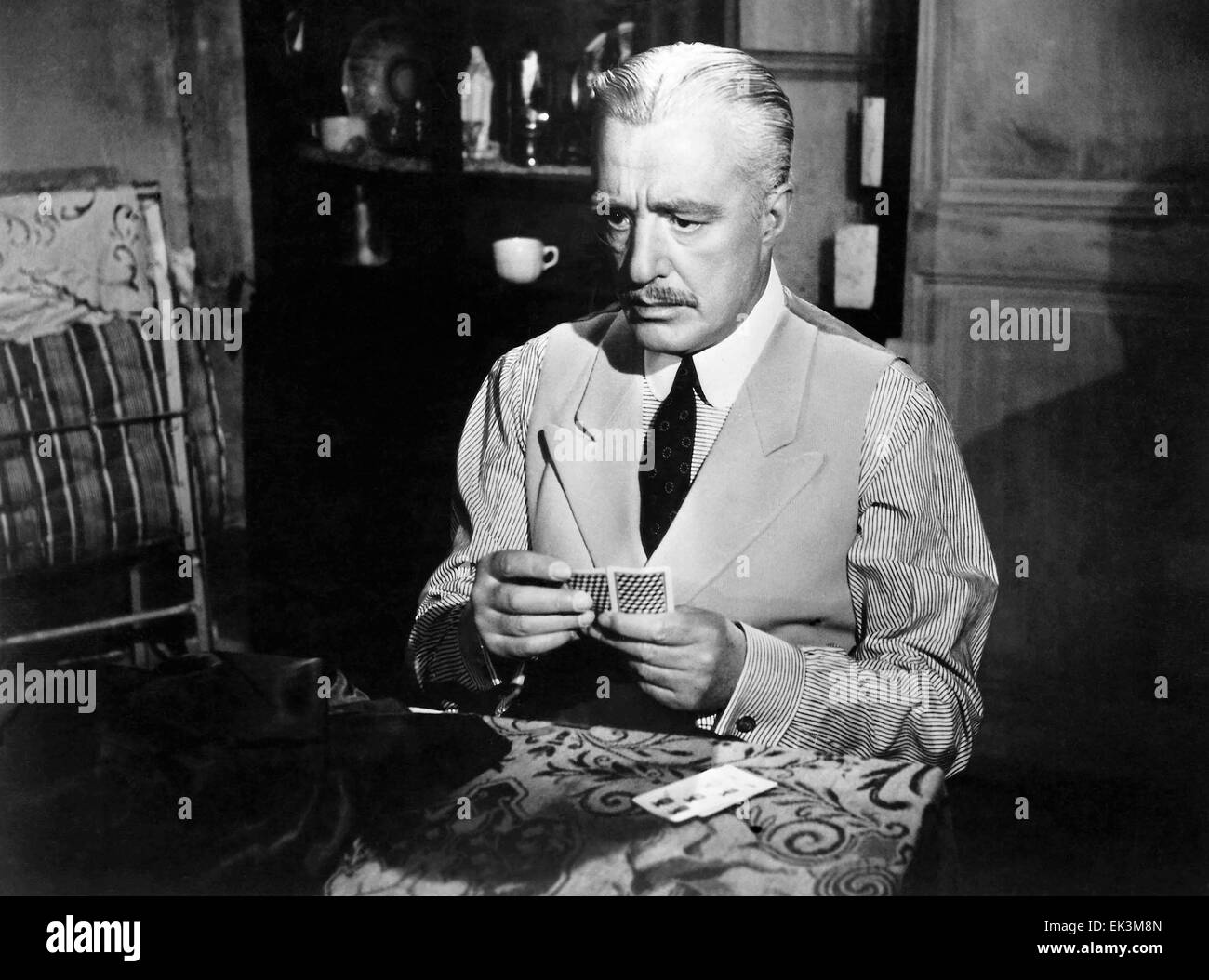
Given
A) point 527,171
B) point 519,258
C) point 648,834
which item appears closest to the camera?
point 648,834

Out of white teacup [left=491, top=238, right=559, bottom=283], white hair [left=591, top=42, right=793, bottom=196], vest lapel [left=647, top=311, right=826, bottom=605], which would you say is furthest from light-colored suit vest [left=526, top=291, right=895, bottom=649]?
white teacup [left=491, top=238, right=559, bottom=283]

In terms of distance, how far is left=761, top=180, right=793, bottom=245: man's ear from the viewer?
1807 mm

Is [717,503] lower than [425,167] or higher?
lower

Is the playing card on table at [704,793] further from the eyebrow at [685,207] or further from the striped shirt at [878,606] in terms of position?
the eyebrow at [685,207]

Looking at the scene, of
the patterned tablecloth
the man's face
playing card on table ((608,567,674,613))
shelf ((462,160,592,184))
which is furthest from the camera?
shelf ((462,160,592,184))

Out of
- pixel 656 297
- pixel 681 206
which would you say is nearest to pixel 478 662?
pixel 656 297

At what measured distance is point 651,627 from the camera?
1.53 m

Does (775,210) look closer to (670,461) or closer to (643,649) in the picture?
(670,461)

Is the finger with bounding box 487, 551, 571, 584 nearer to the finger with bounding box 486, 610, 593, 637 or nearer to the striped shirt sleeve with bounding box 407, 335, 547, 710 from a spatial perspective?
the finger with bounding box 486, 610, 593, 637

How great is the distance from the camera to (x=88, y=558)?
3234 millimetres

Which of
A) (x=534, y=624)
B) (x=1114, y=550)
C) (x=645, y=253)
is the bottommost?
(x=1114, y=550)

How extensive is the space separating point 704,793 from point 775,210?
90 centimetres
